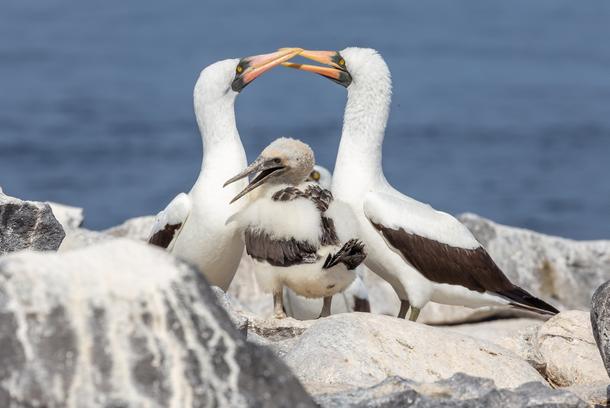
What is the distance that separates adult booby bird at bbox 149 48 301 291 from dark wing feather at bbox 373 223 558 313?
89 cm

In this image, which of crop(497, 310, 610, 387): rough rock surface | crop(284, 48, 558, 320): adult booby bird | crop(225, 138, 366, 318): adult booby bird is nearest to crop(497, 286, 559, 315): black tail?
crop(284, 48, 558, 320): adult booby bird

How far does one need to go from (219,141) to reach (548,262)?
3.60 m

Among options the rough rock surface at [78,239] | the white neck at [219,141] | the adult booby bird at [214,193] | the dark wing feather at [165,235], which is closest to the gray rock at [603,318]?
the adult booby bird at [214,193]

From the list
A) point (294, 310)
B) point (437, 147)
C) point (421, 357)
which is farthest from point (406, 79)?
point (421, 357)

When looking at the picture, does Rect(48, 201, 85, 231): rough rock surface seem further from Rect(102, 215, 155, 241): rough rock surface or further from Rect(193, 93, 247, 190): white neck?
Rect(193, 93, 247, 190): white neck

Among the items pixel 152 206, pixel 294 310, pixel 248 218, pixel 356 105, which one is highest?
pixel 356 105

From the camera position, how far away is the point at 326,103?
32.8m

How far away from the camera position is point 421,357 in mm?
6180

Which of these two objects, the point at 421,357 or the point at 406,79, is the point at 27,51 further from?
the point at 421,357

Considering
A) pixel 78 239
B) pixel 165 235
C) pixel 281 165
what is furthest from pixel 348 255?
pixel 78 239

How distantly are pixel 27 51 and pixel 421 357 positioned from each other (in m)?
36.1

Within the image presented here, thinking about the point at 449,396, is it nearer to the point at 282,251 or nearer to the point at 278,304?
the point at 282,251

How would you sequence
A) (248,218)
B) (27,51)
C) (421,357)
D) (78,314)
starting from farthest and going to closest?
(27,51) < (248,218) < (421,357) < (78,314)

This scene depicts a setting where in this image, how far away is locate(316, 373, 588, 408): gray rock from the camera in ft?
15.6
